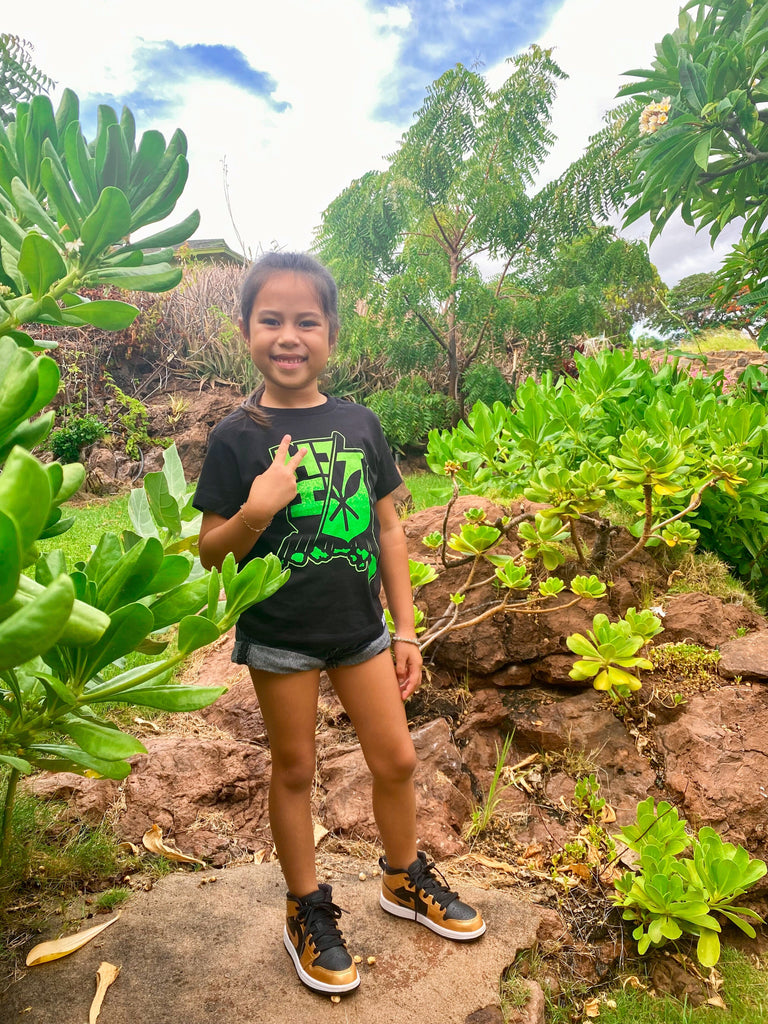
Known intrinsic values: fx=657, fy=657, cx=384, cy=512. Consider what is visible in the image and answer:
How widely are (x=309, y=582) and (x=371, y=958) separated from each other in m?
0.94

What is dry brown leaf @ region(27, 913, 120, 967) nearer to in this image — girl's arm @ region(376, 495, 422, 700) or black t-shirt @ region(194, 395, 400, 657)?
black t-shirt @ region(194, 395, 400, 657)

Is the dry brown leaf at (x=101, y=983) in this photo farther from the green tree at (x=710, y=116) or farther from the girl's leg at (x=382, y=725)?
the green tree at (x=710, y=116)

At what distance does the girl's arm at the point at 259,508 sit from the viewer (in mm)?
1416

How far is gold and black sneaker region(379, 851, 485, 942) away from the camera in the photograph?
1.65m

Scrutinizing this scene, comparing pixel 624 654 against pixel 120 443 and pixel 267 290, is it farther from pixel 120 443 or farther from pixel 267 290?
pixel 120 443

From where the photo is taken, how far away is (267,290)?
5.29 ft

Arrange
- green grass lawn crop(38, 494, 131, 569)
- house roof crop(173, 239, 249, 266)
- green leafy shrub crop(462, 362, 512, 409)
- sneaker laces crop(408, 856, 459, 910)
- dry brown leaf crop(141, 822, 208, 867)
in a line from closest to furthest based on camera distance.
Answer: sneaker laces crop(408, 856, 459, 910)
dry brown leaf crop(141, 822, 208, 867)
green grass lawn crop(38, 494, 131, 569)
green leafy shrub crop(462, 362, 512, 409)
house roof crop(173, 239, 249, 266)

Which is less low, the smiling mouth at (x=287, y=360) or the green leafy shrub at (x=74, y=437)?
the green leafy shrub at (x=74, y=437)

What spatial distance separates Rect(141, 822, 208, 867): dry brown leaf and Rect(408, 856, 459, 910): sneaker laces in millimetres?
651

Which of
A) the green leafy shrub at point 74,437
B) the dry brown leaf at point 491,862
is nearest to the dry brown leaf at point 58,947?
the dry brown leaf at point 491,862

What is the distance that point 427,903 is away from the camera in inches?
66.0

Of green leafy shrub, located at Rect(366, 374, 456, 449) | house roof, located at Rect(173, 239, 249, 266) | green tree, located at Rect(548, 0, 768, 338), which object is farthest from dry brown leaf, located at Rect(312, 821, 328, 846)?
house roof, located at Rect(173, 239, 249, 266)

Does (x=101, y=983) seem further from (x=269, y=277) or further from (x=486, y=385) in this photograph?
(x=486, y=385)

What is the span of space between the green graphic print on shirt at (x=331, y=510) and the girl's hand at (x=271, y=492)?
112mm
